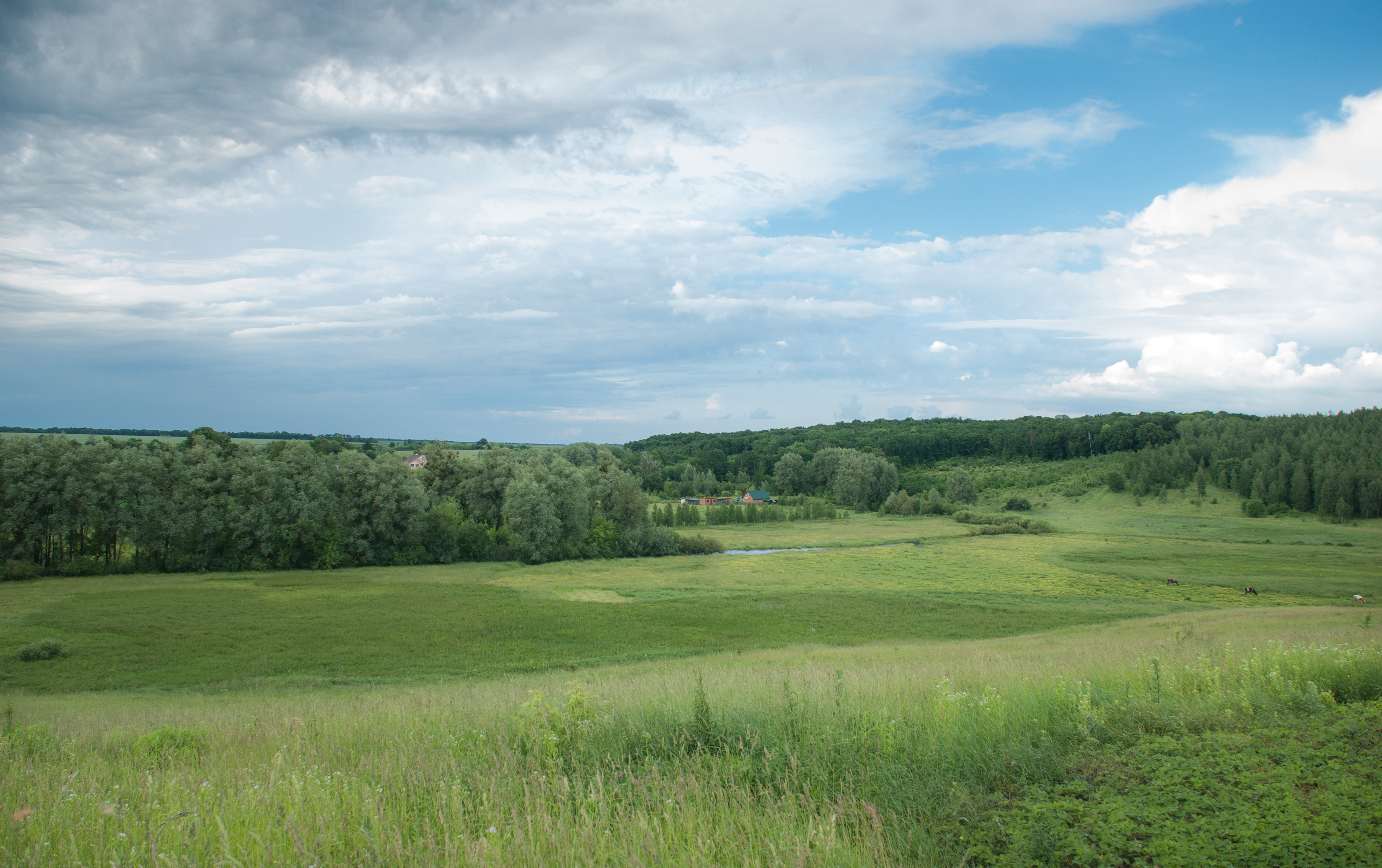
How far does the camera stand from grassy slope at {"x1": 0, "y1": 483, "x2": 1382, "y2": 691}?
93.6 feet

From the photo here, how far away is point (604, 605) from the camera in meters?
45.0

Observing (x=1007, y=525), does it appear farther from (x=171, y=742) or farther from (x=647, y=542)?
(x=171, y=742)

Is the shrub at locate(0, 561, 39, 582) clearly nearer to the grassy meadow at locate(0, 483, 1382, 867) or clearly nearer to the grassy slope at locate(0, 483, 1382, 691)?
the grassy slope at locate(0, 483, 1382, 691)

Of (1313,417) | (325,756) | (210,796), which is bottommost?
(325,756)

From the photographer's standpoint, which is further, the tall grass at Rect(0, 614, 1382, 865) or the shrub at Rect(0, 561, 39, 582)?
the shrub at Rect(0, 561, 39, 582)

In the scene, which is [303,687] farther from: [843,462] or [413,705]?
[843,462]

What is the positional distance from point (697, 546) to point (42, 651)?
6296 centimetres

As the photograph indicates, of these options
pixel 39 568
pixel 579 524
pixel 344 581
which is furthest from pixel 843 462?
pixel 39 568

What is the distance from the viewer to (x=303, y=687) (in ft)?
75.7

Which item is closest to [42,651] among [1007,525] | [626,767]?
[626,767]

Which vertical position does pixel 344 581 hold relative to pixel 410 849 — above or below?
below

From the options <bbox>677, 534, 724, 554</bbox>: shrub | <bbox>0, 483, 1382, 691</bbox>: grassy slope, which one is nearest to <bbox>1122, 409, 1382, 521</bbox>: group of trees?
<bbox>0, 483, 1382, 691</bbox>: grassy slope

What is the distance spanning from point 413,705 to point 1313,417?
16641 cm

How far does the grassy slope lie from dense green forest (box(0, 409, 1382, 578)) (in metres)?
4.76
